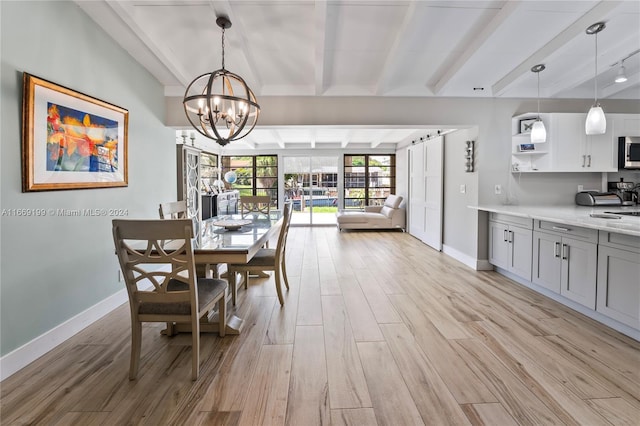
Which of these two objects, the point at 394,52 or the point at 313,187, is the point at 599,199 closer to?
the point at 394,52

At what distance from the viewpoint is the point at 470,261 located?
15.1 ft

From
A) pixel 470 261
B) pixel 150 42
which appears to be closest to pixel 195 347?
pixel 150 42

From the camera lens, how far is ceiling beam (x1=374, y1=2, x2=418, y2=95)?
2576 mm

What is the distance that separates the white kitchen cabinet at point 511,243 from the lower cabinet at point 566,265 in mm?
133

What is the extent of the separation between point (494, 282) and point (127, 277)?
12.3 ft

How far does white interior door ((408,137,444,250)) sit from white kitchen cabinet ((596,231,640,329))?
309 cm

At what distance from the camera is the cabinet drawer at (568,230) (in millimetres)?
2703

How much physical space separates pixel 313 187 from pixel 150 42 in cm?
647

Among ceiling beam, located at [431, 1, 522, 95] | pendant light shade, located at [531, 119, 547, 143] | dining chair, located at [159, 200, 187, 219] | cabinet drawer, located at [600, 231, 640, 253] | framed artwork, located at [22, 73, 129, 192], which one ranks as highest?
ceiling beam, located at [431, 1, 522, 95]

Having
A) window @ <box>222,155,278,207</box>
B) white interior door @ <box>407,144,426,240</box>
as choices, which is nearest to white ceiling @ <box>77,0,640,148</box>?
white interior door @ <box>407,144,426,240</box>

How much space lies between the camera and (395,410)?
1.67 meters

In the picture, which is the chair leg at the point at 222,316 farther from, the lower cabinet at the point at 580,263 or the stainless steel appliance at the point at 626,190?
the stainless steel appliance at the point at 626,190

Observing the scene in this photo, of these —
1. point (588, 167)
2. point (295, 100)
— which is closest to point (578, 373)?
point (588, 167)

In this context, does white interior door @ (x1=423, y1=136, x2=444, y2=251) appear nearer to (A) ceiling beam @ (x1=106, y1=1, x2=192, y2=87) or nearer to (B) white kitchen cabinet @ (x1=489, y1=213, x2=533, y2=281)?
(B) white kitchen cabinet @ (x1=489, y1=213, x2=533, y2=281)
